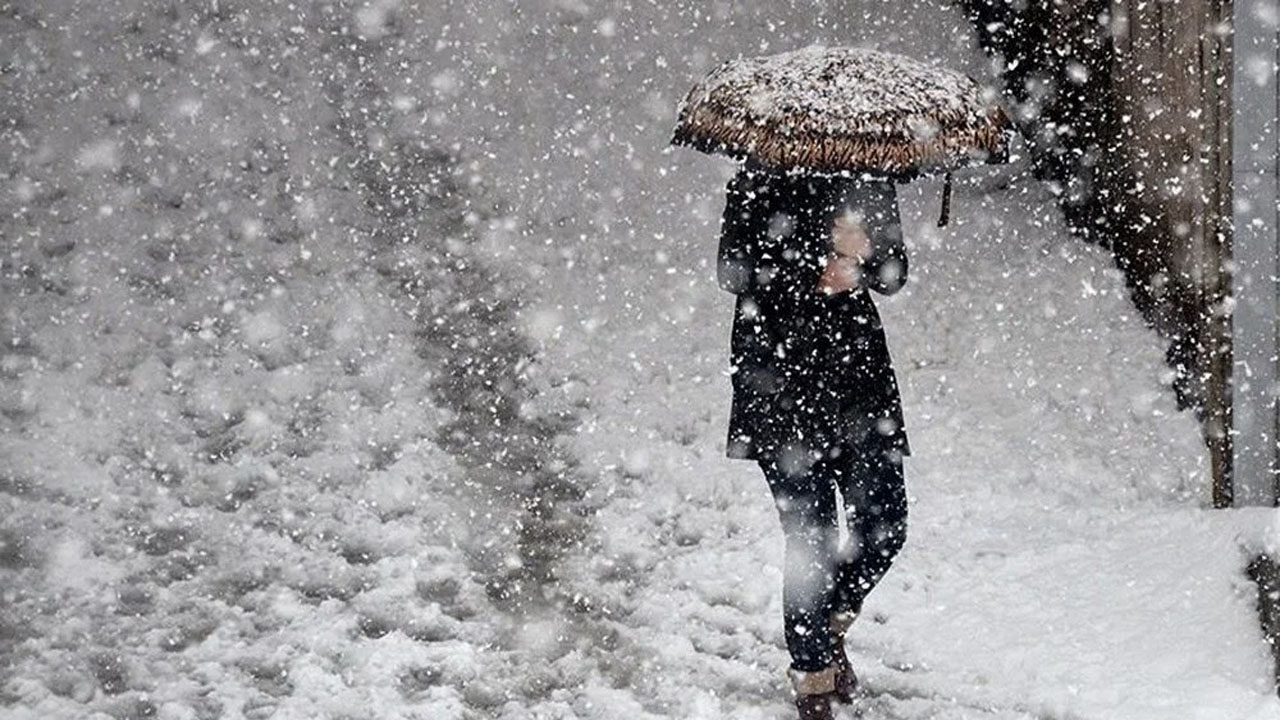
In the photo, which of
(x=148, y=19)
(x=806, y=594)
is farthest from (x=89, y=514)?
(x=148, y=19)

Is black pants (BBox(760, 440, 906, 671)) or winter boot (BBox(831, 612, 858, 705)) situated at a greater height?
black pants (BBox(760, 440, 906, 671))

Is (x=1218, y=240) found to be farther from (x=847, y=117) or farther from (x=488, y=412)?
(x=488, y=412)

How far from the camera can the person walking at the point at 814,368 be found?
441 centimetres

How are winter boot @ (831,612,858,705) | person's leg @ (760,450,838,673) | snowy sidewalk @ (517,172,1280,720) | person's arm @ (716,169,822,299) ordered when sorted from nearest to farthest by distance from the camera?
person's arm @ (716,169,822,299) < person's leg @ (760,450,838,673) < winter boot @ (831,612,858,705) < snowy sidewalk @ (517,172,1280,720)

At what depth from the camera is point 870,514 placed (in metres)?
4.66

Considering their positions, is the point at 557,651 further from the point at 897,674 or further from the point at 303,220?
the point at 303,220

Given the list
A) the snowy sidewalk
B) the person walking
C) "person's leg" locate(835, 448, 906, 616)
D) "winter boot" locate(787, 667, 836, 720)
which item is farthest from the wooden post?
"winter boot" locate(787, 667, 836, 720)

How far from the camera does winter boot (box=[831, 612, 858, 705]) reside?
15.9 ft

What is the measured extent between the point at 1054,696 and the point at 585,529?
2.17m

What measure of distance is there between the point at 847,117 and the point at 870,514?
1194mm

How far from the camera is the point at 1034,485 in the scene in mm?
6598

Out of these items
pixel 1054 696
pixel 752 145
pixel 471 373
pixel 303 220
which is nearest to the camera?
pixel 752 145

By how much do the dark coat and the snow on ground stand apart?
40.2 inches

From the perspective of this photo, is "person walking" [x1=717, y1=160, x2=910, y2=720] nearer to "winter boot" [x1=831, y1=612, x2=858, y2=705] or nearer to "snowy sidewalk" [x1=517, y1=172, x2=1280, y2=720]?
"winter boot" [x1=831, y1=612, x2=858, y2=705]
